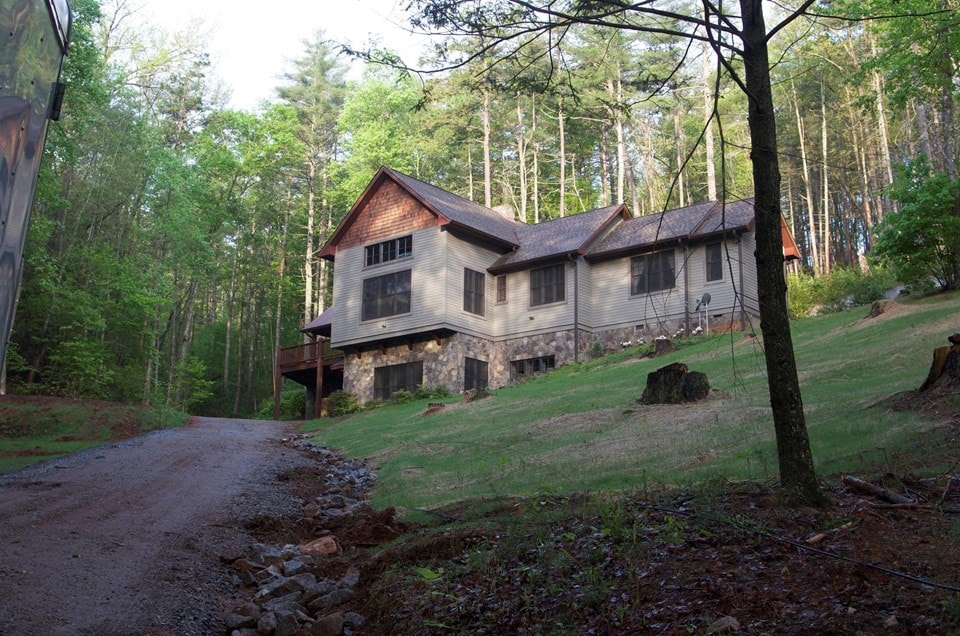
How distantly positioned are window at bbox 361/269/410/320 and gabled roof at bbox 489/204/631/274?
3.50 m

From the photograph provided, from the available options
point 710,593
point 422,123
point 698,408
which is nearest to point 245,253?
point 422,123

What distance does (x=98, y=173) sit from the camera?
120 ft

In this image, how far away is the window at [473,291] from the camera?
1288 inches

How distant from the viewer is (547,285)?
32375mm

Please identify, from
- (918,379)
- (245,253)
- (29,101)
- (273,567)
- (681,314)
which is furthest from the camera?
(245,253)

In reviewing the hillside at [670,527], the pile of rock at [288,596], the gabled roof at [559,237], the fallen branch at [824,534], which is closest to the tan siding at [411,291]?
the gabled roof at [559,237]

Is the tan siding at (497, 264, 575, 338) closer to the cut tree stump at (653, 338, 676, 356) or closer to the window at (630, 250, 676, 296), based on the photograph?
the window at (630, 250, 676, 296)

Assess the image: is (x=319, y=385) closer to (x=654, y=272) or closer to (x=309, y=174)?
(x=654, y=272)

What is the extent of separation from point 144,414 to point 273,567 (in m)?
18.3

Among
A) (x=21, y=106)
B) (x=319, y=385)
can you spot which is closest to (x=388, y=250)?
(x=319, y=385)

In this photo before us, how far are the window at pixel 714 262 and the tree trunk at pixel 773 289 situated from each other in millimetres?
23048

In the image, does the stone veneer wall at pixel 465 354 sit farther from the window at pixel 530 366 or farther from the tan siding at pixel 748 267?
the tan siding at pixel 748 267

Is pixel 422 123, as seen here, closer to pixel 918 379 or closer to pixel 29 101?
pixel 918 379

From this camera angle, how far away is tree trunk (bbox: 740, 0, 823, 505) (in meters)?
6.55
